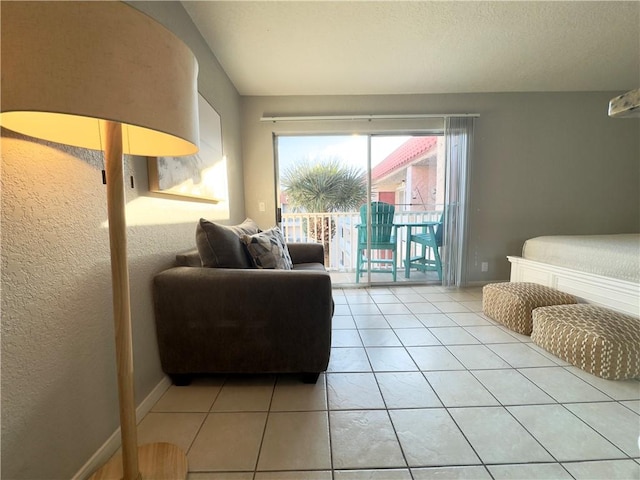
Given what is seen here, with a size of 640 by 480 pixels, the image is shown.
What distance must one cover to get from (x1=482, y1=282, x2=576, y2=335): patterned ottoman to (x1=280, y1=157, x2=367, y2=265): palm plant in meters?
1.85

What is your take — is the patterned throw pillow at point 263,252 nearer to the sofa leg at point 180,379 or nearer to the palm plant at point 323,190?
the sofa leg at point 180,379

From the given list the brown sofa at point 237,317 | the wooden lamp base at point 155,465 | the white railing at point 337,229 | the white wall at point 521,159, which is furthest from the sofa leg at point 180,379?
the white railing at point 337,229

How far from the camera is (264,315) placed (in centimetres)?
125

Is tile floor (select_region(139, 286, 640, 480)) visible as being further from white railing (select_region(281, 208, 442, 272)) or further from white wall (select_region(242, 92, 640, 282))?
white railing (select_region(281, 208, 442, 272))

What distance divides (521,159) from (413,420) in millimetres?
3349

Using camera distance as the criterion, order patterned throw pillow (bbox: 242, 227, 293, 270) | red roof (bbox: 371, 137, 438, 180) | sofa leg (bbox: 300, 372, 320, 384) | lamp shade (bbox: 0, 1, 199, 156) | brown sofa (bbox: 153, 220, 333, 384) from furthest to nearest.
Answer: red roof (bbox: 371, 137, 438, 180)
patterned throw pillow (bbox: 242, 227, 293, 270)
sofa leg (bbox: 300, 372, 320, 384)
brown sofa (bbox: 153, 220, 333, 384)
lamp shade (bbox: 0, 1, 199, 156)

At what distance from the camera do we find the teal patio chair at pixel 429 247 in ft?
10.4

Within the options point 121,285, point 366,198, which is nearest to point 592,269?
point 366,198

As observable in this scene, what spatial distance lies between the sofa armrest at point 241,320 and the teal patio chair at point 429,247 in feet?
7.86

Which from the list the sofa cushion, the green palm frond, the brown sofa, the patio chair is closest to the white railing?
the green palm frond

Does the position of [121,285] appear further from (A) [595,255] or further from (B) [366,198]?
(A) [595,255]

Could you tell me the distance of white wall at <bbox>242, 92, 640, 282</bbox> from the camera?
2.94 metres

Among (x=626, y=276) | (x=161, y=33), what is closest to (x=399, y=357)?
(x=626, y=276)

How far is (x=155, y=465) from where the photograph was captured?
88 cm
